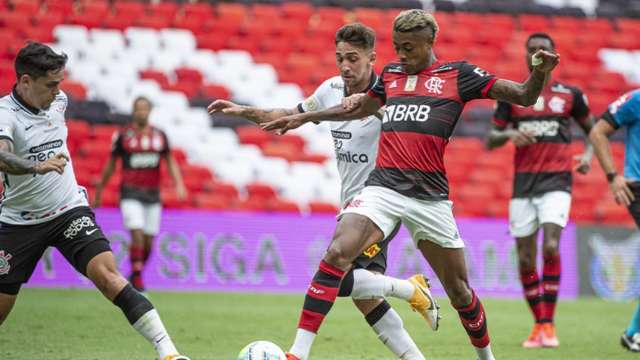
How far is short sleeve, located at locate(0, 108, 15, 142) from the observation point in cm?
714

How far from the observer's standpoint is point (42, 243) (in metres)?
7.40

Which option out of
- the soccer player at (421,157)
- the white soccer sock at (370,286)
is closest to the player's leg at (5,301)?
the soccer player at (421,157)

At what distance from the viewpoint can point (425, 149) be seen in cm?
715

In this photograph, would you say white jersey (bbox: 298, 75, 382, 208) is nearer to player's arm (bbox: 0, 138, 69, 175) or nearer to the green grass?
the green grass

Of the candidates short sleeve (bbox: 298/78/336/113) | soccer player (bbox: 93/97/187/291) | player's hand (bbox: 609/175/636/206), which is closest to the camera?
short sleeve (bbox: 298/78/336/113)

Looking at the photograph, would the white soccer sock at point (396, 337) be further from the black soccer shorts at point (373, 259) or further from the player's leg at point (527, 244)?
the player's leg at point (527, 244)

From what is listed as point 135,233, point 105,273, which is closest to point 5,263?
point 105,273

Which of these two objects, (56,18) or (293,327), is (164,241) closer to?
(293,327)

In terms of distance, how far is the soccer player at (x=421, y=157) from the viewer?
23.0 ft

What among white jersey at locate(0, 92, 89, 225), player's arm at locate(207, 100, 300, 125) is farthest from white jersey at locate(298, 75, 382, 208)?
white jersey at locate(0, 92, 89, 225)

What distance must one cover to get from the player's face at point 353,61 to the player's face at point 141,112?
7697 millimetres

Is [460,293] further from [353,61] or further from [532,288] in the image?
[532,288]

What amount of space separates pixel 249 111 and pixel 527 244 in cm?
448

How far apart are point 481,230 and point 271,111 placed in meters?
9.75
